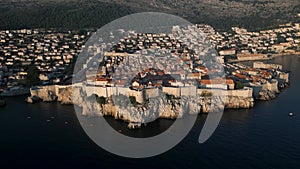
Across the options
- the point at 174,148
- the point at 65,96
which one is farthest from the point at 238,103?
the point at 65,96

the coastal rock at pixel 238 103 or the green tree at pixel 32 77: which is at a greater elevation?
the green tree at pixel 32 77

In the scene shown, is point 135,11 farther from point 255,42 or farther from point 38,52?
point 38,52

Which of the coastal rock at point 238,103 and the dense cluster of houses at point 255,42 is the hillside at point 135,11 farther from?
the coastal rock at point 238,103

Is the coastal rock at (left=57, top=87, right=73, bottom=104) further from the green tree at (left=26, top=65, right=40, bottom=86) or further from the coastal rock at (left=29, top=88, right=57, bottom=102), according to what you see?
the green tree at (left=26, top=65, right=40, bottom=86)

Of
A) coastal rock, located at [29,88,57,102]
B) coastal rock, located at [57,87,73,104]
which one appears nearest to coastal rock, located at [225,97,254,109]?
coastal rock, located at [57,87,73,104]

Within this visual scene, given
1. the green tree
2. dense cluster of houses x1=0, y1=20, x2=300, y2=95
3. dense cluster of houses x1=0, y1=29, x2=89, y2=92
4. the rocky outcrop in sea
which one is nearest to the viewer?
the rocky outcrop in sea

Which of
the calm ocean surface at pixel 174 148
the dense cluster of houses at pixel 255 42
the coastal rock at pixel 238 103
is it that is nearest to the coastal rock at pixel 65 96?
the calm ocean surface at pixel 174 148

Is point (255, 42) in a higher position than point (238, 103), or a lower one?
higher

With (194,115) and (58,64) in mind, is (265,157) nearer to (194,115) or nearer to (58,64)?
(194,115)

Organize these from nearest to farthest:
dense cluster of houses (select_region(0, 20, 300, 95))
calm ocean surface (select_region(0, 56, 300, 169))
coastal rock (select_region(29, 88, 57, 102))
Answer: calm ocean surface (select_region(0, 56, 300, 169)), coastal rock (select_region(29, 88, 57, 102)), dense cluster of houses (select_region(0, 20, 300, 95))
